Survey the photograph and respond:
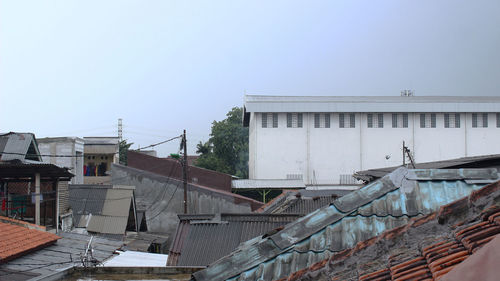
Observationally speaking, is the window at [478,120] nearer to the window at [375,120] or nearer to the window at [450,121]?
the window at [450,121]

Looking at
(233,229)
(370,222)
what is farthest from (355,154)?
(370,222)

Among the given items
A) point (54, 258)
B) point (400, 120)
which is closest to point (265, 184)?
point (400, 120)

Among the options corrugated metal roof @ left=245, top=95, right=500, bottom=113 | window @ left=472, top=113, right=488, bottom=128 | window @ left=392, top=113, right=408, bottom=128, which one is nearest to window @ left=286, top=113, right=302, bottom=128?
corrugated metal roof @ left=245, top=95, right=500, bottom=113

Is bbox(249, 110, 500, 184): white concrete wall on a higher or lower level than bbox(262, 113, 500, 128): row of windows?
lower

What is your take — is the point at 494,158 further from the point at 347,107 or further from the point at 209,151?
the point at 209,151

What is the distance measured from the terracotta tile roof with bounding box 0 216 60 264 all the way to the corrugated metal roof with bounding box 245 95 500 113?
93.7ft

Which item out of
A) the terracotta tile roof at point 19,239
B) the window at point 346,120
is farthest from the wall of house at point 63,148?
the window at point 346,120

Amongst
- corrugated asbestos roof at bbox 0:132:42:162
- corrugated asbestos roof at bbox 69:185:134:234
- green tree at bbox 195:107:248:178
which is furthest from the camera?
green tree at bbox 195:107:248:178

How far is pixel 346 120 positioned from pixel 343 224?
36450mm

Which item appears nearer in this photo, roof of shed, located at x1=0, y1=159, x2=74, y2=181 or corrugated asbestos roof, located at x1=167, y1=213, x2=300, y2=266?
corrugated asbestos roof, located at x1=167, y1=213, x2=300, y2=266

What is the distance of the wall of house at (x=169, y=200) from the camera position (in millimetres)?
27281

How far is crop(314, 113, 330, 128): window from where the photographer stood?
3981 cm

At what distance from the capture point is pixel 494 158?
855cm

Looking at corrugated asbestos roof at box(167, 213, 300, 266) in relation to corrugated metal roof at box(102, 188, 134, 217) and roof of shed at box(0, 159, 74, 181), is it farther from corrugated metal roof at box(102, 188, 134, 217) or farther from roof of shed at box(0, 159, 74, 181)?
corrugated metal roof at box(102, 188, 134, 217)
